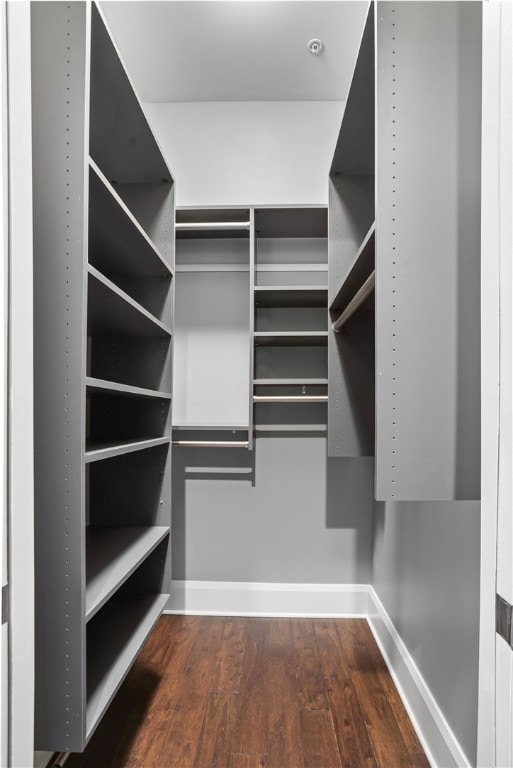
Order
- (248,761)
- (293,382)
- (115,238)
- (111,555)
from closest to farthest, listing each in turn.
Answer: (248,761), (111,555), (115,238), (293,382)

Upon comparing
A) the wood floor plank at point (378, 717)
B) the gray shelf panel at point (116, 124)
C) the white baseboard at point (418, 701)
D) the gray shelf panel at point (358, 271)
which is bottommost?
the wood floor plank at point (378, 717)

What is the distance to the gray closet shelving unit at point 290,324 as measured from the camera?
249 cm

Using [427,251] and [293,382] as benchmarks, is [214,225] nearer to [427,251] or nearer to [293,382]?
[293,382]

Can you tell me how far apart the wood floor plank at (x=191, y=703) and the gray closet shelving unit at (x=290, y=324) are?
3.41 ft

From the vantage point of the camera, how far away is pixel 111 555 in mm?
1533

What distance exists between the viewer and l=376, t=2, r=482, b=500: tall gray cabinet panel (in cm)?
105

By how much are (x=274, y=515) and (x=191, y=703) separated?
3.23 feet

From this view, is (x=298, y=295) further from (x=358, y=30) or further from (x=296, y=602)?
(x=296, y=602)

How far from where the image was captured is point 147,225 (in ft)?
6.72

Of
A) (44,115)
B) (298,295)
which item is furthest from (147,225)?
(44,115)

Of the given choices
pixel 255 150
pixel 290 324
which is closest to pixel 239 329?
pixel 290 324

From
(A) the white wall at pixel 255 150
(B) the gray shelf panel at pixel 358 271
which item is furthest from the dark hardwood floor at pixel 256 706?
(A) the white wall at pixel 255 150

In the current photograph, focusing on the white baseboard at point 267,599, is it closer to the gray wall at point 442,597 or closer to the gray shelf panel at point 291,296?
the gray wall at point 442,597

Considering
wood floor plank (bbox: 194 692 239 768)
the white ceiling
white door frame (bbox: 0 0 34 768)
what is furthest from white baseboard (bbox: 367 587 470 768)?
the white ceiling
